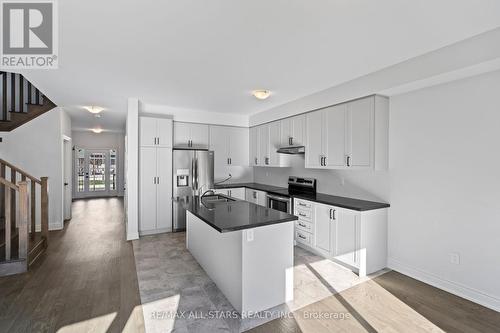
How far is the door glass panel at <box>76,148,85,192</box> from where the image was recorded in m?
9.55

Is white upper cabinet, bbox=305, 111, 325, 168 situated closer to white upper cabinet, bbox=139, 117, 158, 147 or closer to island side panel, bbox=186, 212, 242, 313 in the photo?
island side panel, bbox=186, 212, 242, 313

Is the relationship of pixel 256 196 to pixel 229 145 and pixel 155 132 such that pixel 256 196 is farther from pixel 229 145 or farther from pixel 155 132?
pixel 155 132

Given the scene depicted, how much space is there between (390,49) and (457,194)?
1765mm

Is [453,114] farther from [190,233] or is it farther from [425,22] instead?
[190,233]

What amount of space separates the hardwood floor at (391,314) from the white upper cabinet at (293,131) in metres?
2.58

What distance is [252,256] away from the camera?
2330mm

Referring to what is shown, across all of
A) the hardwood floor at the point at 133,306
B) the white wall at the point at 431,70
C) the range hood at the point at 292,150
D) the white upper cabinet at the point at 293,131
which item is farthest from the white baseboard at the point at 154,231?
the white wall at the point at 431,70

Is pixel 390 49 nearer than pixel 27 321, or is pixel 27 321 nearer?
pixel 27 321

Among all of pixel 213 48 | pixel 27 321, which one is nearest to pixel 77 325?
pixel 27 321

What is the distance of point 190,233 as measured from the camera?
12.7 feet

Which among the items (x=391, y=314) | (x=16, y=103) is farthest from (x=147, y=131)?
(x=391, y=314)

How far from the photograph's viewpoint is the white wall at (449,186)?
2494 mm

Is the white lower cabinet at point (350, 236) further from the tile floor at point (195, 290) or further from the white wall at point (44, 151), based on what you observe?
the white wall at point (44, 151)

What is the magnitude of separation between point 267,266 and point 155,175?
331 centimetres
